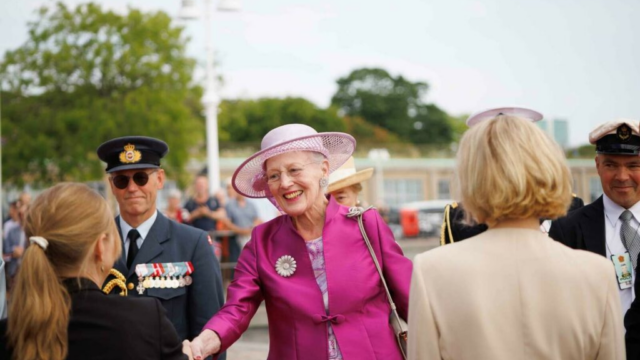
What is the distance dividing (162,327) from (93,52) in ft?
100.0

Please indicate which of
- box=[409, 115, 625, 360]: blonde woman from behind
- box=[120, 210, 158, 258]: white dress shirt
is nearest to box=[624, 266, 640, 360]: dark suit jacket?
box=[409, 115, 625, 360]: blonde woman from behind

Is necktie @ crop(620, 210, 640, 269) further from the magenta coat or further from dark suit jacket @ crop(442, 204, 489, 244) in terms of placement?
the magenta coat

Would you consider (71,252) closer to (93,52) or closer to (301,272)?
(301,272)

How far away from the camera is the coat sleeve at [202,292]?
177 inches

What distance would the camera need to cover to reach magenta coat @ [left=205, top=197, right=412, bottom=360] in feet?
12.8

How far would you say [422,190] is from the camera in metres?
64.6

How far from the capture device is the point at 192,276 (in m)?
4.55

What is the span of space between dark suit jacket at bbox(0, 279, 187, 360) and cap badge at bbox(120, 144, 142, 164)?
1697 mm

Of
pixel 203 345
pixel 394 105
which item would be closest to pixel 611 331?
pixel 203 345

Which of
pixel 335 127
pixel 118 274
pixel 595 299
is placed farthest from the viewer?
pixel 335 127

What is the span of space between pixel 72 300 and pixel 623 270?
2.90 m

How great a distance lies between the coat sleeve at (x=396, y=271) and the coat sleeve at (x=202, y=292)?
997 mm

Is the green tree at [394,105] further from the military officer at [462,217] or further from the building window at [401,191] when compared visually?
the military officer at [462,217]

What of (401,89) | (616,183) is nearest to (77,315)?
(616,183)
